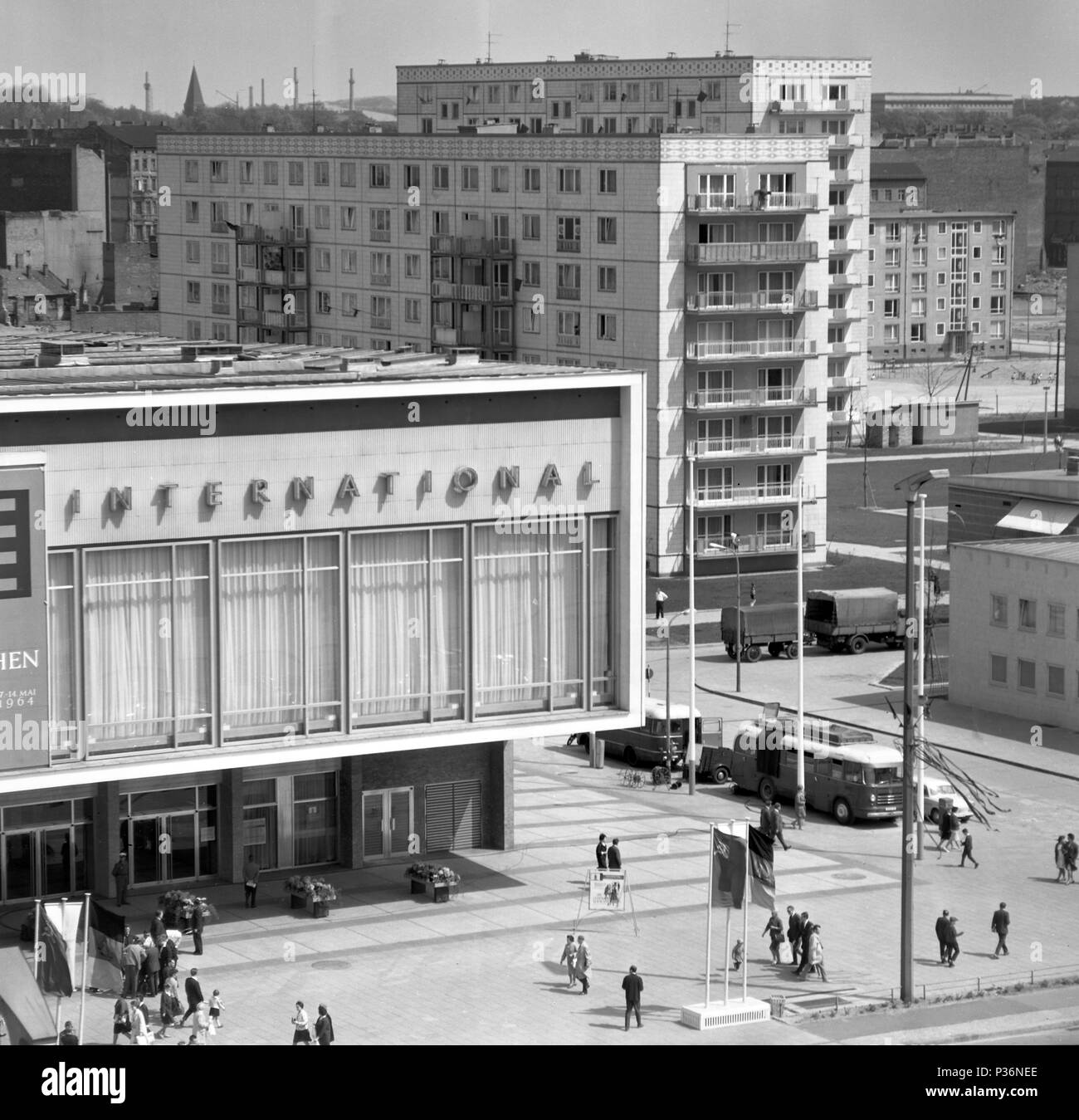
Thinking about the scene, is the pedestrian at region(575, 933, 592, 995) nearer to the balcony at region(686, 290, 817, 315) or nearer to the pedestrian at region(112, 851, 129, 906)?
the pedestrian at region(112, 851, 129, 906)

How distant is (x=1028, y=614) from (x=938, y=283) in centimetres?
11873

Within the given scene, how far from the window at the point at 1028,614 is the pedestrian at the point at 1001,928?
2570 centimetres

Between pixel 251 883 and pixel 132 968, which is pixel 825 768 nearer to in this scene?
pixel 251 883

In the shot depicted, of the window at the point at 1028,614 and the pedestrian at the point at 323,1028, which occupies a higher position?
the window at the point at 1028,614

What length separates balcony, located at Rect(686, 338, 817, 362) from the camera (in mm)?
102000

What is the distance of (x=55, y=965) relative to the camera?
4309 centimetres

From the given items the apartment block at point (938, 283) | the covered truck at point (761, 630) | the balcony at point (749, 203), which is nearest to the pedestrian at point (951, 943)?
the covered truck at point (761, 630)

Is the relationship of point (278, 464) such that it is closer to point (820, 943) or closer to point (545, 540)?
point (545, 540)

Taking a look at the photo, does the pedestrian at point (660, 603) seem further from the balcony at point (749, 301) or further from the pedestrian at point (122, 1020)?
the pedestrian at point (122, 1020)

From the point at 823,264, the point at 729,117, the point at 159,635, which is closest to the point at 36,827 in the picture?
the point at 159,635

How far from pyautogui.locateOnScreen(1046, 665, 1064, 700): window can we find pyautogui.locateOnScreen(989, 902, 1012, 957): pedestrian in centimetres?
2461

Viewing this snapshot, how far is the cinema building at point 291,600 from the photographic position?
165ft

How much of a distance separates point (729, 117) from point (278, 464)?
340 ft
